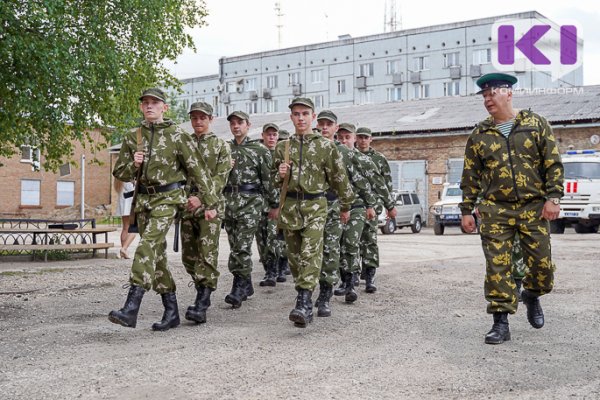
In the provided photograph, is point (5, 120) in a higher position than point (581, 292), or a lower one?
higher

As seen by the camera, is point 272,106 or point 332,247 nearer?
point 332,247

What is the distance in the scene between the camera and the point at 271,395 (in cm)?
423

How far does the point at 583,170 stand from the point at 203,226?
59.7 feet

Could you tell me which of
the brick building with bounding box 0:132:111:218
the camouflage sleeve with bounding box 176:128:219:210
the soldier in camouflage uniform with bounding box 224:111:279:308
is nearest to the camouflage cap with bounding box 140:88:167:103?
the camouflage sleeve with bounding box 176:128:219:210

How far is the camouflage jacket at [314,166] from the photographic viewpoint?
6.71m

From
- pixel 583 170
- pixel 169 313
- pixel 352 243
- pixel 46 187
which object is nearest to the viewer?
pixel 169 313

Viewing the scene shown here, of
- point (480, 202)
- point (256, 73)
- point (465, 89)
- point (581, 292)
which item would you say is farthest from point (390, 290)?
point (256, 73)

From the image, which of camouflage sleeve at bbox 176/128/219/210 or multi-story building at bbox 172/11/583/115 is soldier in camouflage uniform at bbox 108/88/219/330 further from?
multi-story building at bbox 172/11/583/115

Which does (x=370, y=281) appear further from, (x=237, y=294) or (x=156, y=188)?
(x=156, y=188)

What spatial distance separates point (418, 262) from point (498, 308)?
23.8ft

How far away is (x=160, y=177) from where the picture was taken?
6.26 metres

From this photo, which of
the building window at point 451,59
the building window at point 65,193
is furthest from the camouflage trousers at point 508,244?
the building window at point 451,59

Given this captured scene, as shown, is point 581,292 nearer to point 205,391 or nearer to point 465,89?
point 205,391

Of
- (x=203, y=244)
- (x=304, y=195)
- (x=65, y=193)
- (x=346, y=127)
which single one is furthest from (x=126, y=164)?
(x=65, y=193)
